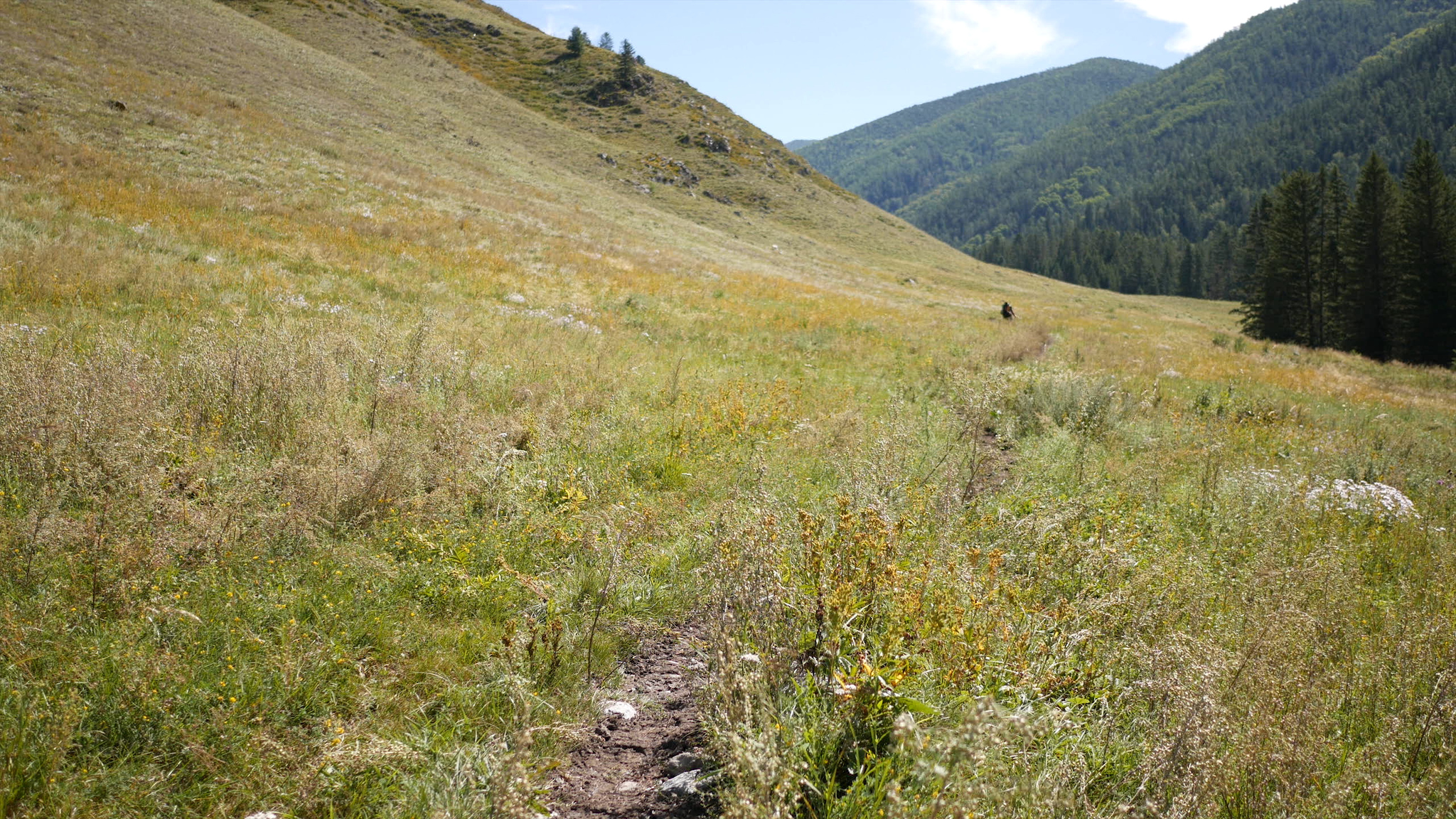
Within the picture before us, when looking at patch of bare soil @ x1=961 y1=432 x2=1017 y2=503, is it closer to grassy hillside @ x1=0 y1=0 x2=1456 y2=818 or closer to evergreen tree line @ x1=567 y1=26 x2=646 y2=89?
grassy hillside @ x1=0 y1=0 x2=1456 y2=818

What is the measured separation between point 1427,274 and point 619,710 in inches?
2150

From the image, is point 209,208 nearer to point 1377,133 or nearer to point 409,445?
point 409,445

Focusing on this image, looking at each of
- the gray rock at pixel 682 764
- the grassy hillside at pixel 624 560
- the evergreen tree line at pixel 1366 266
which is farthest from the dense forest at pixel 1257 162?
the gray rock at pixel 682 764

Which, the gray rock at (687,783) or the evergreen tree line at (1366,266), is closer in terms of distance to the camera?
the gray rock at (687,783)

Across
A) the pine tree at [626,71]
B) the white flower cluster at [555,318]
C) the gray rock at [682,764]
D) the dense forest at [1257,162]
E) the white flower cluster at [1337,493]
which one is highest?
the dense forest at [1257,162]

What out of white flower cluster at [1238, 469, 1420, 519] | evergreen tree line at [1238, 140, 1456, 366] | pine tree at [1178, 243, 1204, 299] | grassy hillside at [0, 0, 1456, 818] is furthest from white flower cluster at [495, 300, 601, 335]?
pine tree at [1178, 243, 1204, 299]

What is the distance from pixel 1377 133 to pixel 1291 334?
200 metres

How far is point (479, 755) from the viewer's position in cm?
266

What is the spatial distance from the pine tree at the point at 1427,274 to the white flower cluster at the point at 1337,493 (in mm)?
44358

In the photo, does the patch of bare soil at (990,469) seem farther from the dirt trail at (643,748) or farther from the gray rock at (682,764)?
the gray rock at (682,764)

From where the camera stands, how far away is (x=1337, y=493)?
6.58 meters

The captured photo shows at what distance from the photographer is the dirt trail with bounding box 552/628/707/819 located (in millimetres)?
2674

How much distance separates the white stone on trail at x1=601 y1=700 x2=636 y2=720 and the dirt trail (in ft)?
0.05

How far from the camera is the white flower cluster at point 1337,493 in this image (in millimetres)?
6270
